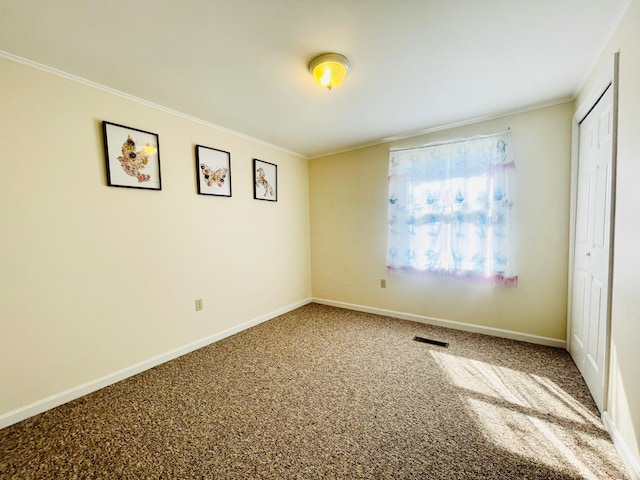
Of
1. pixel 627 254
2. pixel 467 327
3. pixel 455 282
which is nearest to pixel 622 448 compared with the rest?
pixel 627 254

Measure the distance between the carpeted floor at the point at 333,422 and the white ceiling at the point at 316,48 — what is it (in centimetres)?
227

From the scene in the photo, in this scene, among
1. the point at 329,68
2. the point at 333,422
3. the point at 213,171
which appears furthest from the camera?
the point at 213,171

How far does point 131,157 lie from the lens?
2.15 m

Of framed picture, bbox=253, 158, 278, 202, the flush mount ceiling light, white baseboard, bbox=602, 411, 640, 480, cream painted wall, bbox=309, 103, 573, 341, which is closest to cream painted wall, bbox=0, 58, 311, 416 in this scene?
framed picture, bbox=253, 158, 278, 202

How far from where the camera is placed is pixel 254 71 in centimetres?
183

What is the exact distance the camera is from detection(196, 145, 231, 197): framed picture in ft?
8.72

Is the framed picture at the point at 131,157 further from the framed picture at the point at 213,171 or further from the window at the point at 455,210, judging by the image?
the window at the point at 455,210

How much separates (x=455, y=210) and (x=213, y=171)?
103 inches

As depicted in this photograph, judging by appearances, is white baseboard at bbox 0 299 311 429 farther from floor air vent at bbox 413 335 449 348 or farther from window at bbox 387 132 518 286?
window at bbox 387 132 518 286

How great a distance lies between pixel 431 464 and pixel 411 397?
1.72 ft

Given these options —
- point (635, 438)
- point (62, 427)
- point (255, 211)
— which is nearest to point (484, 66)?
point (635, 438)

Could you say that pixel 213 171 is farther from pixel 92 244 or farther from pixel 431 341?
pixel 431 341

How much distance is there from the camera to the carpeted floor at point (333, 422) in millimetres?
1302

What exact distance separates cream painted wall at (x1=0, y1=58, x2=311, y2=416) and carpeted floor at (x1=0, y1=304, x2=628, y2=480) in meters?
0.32
